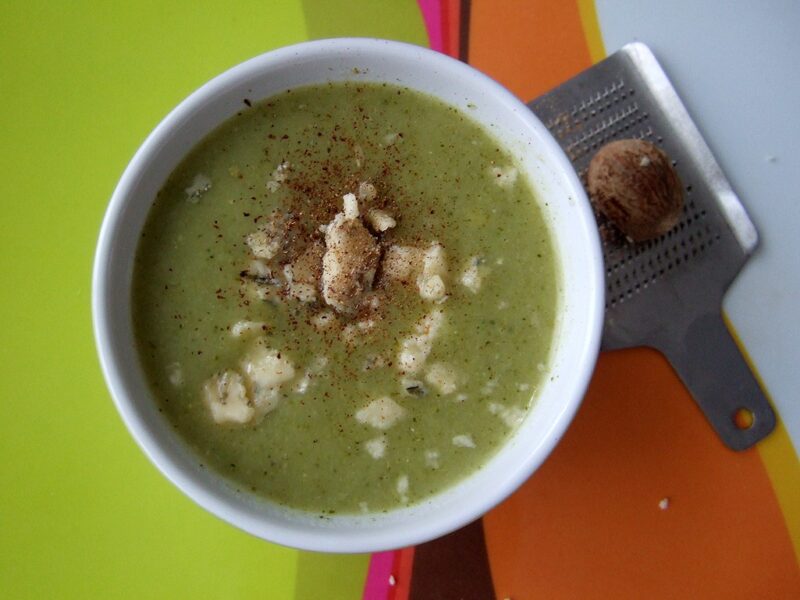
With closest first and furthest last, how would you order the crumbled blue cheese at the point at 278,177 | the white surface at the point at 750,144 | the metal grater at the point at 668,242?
1. the crumbled blue cheese at the point at 278,177
2. the metal grater at the point at 668,242
3. the white surface at the point at 750,144

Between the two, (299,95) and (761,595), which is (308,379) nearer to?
(299,95)

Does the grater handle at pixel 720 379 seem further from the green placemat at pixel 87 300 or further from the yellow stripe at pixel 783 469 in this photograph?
the green placemat at pixel 87 300

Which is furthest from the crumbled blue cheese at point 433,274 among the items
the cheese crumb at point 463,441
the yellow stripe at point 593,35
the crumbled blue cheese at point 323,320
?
the yellow stripe at point 593,35

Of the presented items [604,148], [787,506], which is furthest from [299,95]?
[787,506]

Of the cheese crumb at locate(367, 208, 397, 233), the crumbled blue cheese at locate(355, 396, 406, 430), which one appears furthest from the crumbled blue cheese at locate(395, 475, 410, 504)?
the cheese crumb at locate(367, 208, 397, 233)

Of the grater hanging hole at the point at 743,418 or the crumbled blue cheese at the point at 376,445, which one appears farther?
the grater hanging hole at the point at 743,418

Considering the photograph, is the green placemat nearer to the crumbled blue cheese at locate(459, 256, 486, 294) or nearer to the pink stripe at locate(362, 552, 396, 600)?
the pink stripe at locate(362, 552, 396, 600)

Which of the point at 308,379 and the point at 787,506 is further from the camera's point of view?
the point at 787,506
